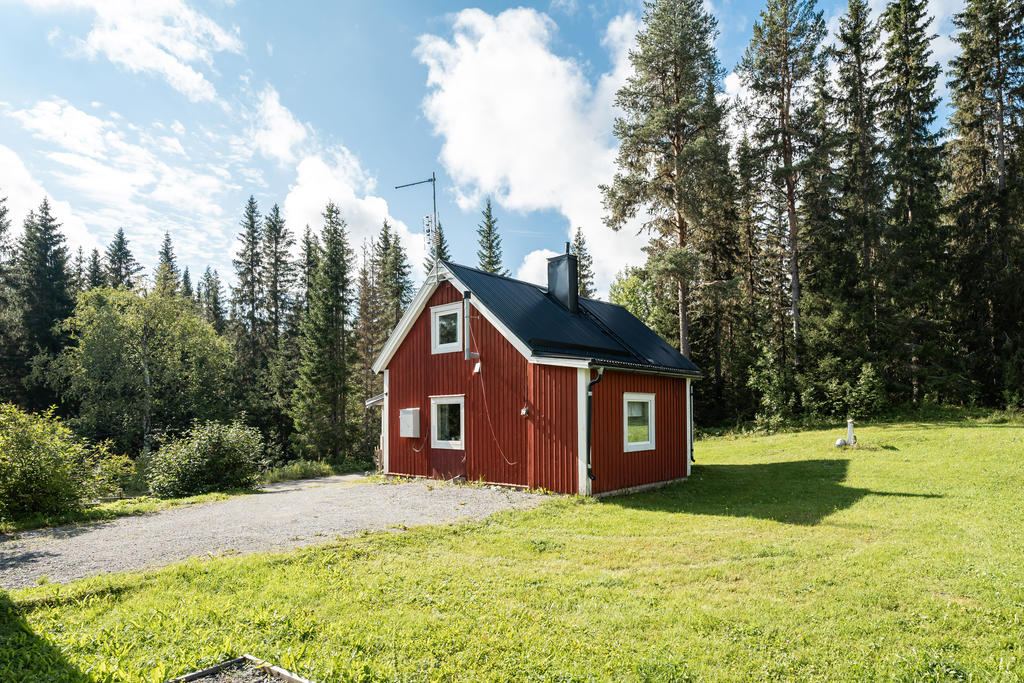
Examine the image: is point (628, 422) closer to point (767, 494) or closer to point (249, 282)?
point (767, 494)

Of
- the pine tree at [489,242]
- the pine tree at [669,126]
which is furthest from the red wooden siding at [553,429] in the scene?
the pine tree at [489,242]

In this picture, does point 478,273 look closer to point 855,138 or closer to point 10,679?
point 10,679

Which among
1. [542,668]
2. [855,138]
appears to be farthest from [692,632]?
[855,138]

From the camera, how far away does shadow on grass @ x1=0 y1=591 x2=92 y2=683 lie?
3.48 meters

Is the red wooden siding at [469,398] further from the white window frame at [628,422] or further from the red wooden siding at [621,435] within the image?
the white window frame at [628,422]

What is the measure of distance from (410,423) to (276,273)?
32.6m

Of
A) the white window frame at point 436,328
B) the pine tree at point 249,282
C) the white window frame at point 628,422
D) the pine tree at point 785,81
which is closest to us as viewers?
the white window frame at point 628,422

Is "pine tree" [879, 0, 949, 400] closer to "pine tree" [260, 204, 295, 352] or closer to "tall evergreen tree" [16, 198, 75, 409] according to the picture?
"pine tree" [260, 204, 295, 352]

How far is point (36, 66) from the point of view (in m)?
9.21

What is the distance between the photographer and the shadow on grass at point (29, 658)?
348 cm

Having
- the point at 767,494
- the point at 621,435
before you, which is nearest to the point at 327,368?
the point at 621,435

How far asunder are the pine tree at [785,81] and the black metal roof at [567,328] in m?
12.5

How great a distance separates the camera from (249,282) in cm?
4147

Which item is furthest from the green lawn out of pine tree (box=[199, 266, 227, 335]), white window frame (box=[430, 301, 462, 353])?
pine tree (box=[199, 266, 227, 335])
